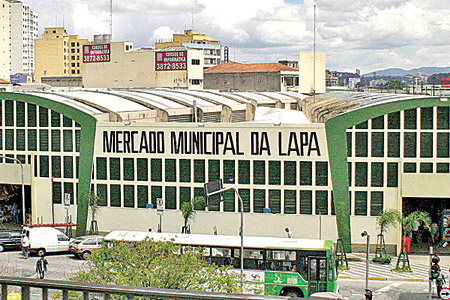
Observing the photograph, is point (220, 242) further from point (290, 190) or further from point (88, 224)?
point (88, 224)

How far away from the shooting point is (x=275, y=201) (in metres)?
40.2

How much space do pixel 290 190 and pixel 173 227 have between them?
22.7 feet

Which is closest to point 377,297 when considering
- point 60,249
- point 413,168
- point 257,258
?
point 257,258

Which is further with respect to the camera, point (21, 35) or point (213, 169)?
point (21, 35)

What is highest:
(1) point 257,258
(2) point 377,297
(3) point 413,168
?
(3) point 413,168

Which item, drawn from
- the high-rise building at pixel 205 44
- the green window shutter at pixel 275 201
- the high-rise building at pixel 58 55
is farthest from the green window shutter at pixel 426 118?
the high-rise building at pixel 205 44

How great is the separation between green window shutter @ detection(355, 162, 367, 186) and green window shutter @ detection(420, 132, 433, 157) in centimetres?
307

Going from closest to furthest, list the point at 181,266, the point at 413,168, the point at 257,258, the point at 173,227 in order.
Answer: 1. the point at 181,266
2. the point at 257,258
3. the point at 413,168
4. the point at 173,227

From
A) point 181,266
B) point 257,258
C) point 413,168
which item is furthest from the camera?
point 413,168

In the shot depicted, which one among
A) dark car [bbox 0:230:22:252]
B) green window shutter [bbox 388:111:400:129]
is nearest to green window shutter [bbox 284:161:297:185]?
green window shutter [bbox 388:111:400:129]

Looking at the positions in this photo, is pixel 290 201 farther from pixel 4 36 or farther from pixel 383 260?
pixel 4 36

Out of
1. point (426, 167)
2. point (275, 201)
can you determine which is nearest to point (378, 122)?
point (426, 167)

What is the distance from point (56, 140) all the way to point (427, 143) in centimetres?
2099

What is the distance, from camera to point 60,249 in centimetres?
3941
